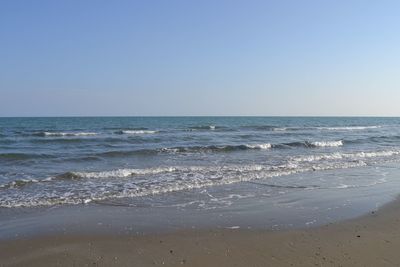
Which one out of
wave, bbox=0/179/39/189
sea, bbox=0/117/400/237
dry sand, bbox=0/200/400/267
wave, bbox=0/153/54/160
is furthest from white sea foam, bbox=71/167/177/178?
dry sand, bbox=0/200/400/267

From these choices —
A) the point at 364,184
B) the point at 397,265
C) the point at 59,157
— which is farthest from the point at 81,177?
the point at 397,265

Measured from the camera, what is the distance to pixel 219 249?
21.4 feet

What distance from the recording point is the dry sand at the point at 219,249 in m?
6.02

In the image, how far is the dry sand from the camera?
6020 millimetres

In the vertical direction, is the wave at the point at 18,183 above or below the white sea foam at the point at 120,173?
below

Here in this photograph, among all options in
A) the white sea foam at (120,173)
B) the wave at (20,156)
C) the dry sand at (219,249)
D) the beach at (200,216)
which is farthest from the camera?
the wave at (20,156)

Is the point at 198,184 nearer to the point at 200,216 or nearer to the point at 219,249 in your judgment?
the point at 200,216

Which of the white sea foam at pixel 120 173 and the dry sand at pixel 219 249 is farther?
the white sea foam at pixel 120 173

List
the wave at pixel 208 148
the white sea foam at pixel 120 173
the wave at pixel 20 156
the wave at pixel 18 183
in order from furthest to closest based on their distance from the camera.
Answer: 1. the wave at pixel 208 148
2. the wave at pixel 20 156
3. the white sea foam at pixel 120 173
4. the wave at pixel 18 183

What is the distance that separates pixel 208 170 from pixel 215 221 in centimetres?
756

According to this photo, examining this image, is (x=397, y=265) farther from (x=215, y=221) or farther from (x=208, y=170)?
(x=208, y=170)

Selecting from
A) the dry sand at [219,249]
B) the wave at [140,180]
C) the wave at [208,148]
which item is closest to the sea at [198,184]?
the wave at [140,180]

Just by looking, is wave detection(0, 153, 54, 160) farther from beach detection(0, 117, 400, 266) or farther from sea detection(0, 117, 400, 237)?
beach detection(0, 117, 400, 266)

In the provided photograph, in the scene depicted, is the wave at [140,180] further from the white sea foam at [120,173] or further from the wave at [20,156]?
the wave at [20,156]
